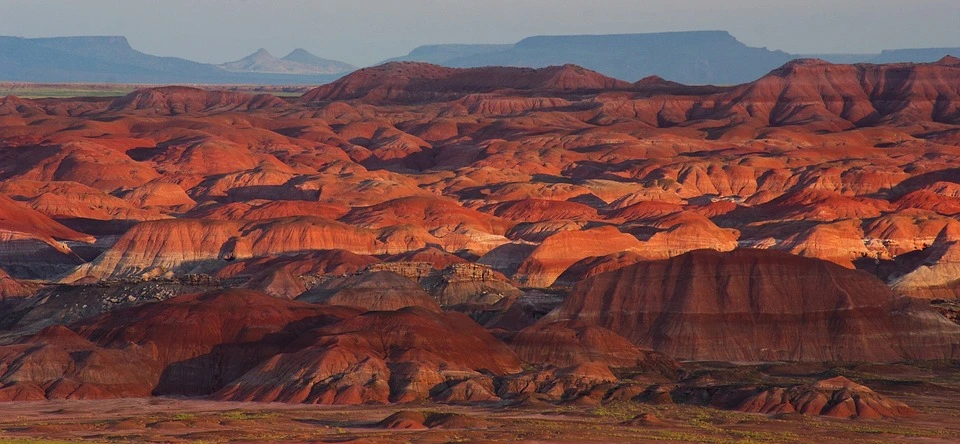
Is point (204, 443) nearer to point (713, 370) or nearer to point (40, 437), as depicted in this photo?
point (40, 437)

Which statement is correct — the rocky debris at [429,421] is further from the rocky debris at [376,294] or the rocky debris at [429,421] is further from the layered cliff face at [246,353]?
the rocky debris at [376,294]

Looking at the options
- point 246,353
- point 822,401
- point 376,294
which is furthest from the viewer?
point 376,294

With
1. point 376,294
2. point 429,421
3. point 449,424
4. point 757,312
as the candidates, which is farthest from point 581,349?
point 449,424

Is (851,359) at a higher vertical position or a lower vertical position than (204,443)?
lower

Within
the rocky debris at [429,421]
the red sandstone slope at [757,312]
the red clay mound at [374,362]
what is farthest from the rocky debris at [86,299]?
the rocky debris at [429,421]

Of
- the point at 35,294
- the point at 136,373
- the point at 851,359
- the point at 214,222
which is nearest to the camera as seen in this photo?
the point at 136,373

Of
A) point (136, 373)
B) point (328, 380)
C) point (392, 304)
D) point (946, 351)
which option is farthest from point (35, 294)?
point (946, 351)

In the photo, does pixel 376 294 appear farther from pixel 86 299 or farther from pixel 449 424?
pixel 449 424

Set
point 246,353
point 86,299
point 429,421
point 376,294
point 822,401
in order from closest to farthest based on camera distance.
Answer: point 429,421 < point 822,401 < point 246,353 < point 86,299 < point 376,294
